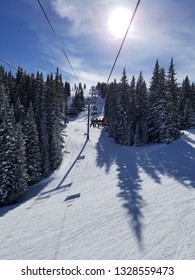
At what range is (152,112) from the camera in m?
52.5

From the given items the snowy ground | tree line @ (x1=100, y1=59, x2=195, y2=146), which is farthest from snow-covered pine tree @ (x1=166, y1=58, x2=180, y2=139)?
the snowy ground

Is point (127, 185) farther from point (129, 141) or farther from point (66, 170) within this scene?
point (129, 141)

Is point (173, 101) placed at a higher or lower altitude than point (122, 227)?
higher

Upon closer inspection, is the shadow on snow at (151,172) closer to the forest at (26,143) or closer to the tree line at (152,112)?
the tree line at (152,112)

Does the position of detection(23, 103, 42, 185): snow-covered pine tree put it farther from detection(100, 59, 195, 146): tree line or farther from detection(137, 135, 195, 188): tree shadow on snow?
detection(100, 59, 195, 146): tree line

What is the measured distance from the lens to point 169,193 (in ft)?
56.2

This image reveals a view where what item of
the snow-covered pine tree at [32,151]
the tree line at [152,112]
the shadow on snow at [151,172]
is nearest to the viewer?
the shadow on snow at [151,172]

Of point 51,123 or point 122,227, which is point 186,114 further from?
point 122,227

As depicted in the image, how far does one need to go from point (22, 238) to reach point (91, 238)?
3835mm

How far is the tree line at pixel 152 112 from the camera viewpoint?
159 feet

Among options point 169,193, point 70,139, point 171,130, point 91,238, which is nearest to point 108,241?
point 91,238

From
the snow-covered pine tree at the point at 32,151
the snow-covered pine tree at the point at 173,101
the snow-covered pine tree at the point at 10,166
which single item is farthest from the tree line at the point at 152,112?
the snow-covered pine tree at the point at 10,166

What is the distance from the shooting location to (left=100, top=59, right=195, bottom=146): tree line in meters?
48.4

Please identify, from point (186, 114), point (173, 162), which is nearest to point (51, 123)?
point (173, 162)
